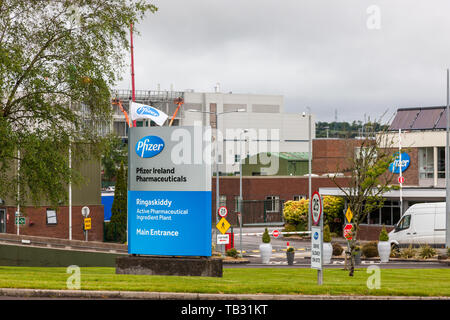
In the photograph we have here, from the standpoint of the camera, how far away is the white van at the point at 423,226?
38.1 metres

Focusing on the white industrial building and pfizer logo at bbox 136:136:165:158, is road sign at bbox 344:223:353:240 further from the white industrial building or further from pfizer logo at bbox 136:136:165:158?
the white industrial building

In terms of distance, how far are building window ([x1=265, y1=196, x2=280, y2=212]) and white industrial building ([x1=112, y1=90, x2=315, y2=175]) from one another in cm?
2331

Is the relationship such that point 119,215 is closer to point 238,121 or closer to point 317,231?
point 317,231

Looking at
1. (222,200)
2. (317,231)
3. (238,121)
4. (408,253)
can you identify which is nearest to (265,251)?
(408,253)

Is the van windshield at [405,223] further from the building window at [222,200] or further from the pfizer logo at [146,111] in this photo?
the building window at [222,200]

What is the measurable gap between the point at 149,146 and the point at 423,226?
2285cm

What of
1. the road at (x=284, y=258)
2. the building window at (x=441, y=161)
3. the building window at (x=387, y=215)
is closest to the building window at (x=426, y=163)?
the building window at (x=441, y=161)

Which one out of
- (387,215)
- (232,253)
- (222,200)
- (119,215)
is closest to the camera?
(232,253)

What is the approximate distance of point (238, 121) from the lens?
102 metres

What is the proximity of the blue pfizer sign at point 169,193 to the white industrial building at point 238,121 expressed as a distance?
7216cm

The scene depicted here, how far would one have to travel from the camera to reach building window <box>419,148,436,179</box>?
4966cm

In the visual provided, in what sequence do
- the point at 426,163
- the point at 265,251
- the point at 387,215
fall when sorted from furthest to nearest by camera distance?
1. the point at 426,163
2. the point at 387,215
3. the point at 265,251

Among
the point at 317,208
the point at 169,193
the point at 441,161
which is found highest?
the point at 441,161
